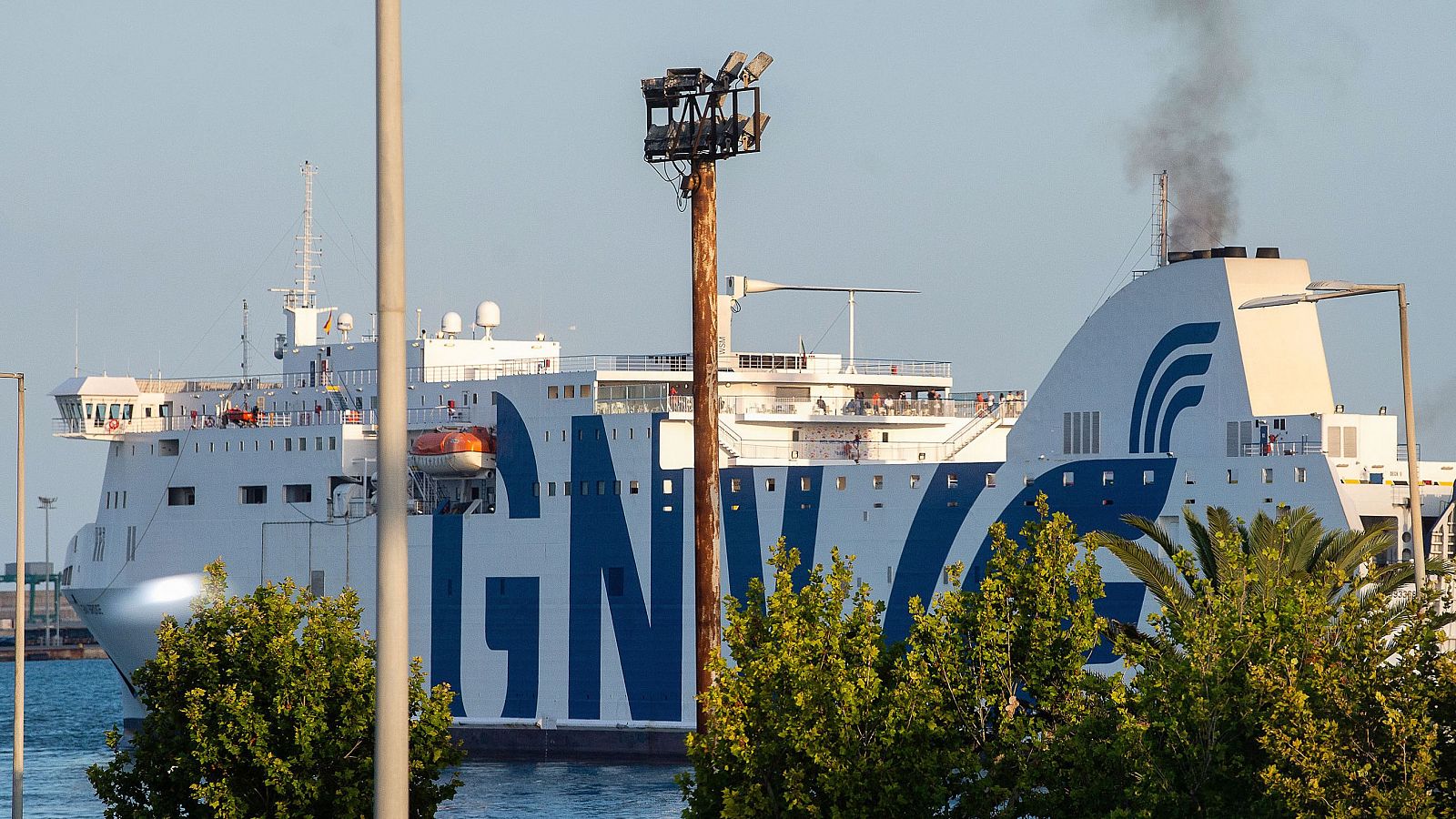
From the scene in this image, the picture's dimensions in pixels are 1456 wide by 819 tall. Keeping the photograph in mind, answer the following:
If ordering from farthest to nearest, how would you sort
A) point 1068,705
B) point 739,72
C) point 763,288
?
point 763,288
point 739,72
point 1068,705

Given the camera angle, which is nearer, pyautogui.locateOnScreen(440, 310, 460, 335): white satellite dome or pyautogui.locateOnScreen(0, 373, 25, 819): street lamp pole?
pyautogui.locateOnScreen(0, 373, 25, 819): street lamp pole

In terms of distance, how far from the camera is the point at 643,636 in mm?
39781

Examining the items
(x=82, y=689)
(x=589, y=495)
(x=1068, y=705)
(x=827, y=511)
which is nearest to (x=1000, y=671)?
(x=1068, y=705)

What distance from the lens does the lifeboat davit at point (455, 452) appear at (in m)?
43.0

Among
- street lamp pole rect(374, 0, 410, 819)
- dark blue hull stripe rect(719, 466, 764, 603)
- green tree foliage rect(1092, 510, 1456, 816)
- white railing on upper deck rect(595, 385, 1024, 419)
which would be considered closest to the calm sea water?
dark blue hull stripe rect(719, 466, 764, 603)

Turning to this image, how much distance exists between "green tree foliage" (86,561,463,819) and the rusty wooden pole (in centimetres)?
244

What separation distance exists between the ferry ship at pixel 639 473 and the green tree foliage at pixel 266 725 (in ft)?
61.2

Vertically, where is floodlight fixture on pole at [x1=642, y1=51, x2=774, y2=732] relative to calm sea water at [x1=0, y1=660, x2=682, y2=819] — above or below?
above

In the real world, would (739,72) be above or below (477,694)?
above

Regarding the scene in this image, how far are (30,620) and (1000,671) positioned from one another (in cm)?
15163

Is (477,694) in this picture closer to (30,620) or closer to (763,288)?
(763,288)

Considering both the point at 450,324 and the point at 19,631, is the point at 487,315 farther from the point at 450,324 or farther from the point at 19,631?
the point at 19,631

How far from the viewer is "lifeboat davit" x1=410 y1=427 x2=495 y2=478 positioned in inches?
1693

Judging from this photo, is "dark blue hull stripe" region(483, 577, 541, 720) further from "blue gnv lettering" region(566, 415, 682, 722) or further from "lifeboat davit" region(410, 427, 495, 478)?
"lifeboat davit" region(410, 427, 495, 478)
